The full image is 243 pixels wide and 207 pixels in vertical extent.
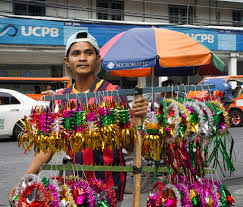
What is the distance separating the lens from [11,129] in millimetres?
10750

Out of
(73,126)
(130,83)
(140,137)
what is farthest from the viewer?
(130,83)

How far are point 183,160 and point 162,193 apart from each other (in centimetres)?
21

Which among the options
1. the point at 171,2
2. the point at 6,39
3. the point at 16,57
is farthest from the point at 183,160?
the point at 171,2

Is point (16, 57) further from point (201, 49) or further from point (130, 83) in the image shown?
point (201, 49)

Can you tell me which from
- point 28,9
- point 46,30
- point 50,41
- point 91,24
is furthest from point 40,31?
point 91,24

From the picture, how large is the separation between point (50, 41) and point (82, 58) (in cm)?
1509

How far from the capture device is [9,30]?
15414 millimetres

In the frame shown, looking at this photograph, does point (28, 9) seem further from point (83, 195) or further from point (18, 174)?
point (83, 195)

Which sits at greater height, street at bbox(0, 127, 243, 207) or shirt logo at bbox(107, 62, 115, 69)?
shirt logo at bbox(107, 62, 115, 69)

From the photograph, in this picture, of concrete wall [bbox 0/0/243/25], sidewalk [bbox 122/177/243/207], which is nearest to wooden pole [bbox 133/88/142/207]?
sidewalk [bbox 122/177/243/207]

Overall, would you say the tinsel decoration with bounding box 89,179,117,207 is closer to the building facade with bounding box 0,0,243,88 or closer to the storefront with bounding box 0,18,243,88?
the building facade with bounding box 0,0,243,88

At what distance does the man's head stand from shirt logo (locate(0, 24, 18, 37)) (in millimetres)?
14530

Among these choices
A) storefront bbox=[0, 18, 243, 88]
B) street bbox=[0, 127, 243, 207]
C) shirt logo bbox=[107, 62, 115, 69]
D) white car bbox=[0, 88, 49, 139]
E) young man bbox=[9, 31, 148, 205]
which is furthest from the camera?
storefront bbox=[0, 18, 243, 88]

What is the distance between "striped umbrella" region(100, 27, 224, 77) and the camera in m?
5.42
